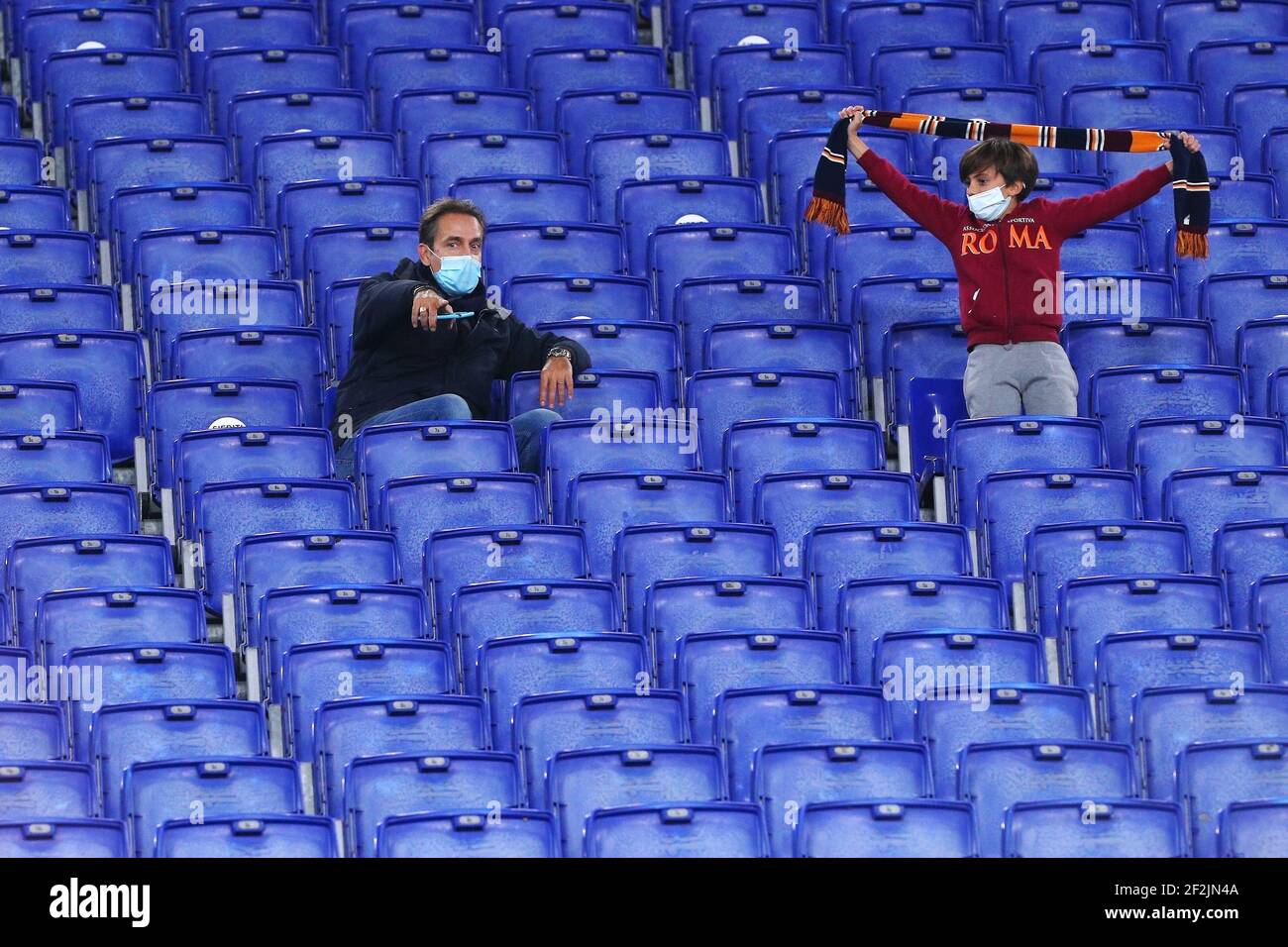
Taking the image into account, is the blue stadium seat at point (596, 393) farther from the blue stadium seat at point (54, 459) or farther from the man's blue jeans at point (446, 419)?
the blue stadium seat at point (54, 459)

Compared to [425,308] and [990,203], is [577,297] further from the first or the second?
[990,203]

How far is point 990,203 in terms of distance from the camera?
9234 millimetres

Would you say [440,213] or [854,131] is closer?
[440,213]

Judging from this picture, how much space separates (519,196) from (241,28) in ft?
5.16

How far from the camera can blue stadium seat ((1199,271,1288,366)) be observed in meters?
9.88

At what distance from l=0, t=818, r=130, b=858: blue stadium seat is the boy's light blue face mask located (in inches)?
97.4

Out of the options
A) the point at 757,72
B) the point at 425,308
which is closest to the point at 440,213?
the point at 425,308

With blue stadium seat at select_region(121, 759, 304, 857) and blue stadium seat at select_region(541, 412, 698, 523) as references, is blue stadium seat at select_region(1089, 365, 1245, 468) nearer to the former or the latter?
blue stadium seat at select_region(541, 412, 698, 523)

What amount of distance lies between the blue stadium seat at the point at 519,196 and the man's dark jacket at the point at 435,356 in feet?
3.23

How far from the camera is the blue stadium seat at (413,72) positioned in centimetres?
1076

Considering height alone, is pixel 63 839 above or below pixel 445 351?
below

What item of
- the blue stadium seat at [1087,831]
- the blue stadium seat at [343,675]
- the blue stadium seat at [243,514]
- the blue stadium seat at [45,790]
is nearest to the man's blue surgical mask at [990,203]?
the blue stadium seat at [243,514]
